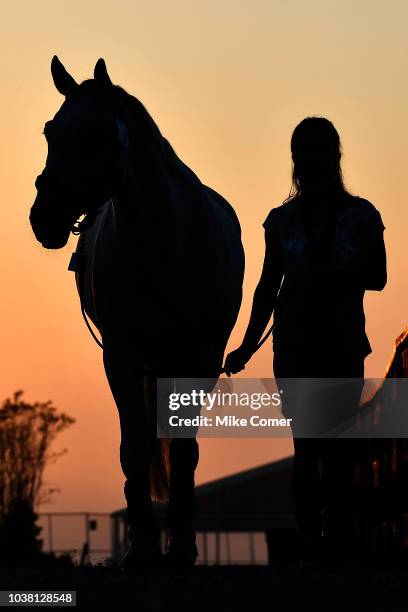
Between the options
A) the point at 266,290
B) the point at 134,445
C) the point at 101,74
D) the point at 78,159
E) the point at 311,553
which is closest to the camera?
the point at 311,553

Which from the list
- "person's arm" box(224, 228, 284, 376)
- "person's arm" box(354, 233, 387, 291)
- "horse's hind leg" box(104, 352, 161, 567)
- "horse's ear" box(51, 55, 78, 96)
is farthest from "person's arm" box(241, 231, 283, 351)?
"horse's ear" box(51, 55, 78, 96)

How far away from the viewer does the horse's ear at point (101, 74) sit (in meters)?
10.1

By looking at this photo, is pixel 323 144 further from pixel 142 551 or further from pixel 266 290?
pixel 142 551

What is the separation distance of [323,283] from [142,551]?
2.13 m

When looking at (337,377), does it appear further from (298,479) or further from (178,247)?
(178,247)

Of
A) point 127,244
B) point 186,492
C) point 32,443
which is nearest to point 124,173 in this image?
point 127,244

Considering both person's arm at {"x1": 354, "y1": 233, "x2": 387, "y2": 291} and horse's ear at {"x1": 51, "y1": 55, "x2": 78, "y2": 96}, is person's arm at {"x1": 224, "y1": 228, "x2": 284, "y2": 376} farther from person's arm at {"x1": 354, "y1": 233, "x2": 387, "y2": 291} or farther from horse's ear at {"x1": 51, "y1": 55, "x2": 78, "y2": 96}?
horse's ear at {"x1": 51, "y1": 55, "x2": 78, "y2": 96}

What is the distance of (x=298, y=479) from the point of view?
363 inches

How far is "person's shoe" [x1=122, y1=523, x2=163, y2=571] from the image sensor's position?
1011cm

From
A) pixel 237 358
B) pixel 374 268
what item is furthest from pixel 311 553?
pixel 374 268

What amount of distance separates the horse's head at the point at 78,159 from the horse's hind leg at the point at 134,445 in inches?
51.7

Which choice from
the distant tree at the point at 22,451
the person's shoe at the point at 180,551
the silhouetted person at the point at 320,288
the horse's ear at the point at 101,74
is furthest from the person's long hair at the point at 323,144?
the distant tree at the point at 22,451

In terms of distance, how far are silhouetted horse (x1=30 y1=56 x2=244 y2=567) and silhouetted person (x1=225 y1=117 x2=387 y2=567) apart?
1.22 metres

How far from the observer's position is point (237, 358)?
9734 millimetres
